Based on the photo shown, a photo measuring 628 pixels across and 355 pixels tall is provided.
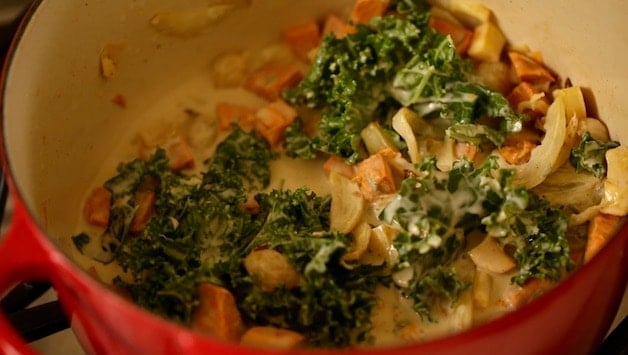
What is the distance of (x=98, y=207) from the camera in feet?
5.65

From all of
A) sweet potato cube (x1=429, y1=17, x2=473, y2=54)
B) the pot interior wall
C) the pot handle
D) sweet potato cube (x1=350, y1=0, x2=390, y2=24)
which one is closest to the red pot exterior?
the pot handle

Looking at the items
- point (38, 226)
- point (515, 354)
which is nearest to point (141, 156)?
point (38, 226)

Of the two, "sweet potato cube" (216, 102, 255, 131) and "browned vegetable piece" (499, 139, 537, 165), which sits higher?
"browned vegetable piece" (499, 139, 537, 165)

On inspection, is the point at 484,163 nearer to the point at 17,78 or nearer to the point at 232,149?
the point at 232,149

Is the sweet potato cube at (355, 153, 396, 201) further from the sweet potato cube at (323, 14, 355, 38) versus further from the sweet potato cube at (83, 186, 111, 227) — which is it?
the sweet potato cube at (83, 186, 111, 227)

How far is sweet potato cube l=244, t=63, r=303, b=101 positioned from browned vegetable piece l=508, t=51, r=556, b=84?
1.62 ft

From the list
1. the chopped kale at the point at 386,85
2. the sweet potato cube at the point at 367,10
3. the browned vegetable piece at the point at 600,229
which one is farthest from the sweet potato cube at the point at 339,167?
the browned vegetable piece at the point at 600,229

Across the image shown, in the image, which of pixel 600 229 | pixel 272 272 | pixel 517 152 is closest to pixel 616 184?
pixel 600 229

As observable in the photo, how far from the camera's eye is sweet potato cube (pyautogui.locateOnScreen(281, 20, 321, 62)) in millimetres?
1979

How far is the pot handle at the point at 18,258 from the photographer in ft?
4.04

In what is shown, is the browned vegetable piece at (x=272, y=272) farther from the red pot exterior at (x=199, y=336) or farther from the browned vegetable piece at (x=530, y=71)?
the browned vegetable piece at (x=530, y=71)

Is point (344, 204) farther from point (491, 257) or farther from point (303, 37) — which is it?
point (303, 37)

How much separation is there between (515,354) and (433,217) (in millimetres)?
341

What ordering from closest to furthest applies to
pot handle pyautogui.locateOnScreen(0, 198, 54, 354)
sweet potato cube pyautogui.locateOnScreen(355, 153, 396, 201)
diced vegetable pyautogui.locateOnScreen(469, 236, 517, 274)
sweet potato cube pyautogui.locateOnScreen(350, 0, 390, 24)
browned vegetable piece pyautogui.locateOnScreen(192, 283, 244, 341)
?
pot handle pyautogui.locateOnScreen(0, 198, 54, 354)
browned vegetable piece pyautogui.locateOnScreen(192, 283, 244, 341)
diced vegetable pyautogui.locateOnScreen(469, 236, 517, 274)
sweet potato cube pyautogui.locateOnScreen(355, 153, 396, 201)
sweet potato cube pyautogui.locateOnScreen(350, 0, 390, 24)
